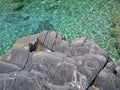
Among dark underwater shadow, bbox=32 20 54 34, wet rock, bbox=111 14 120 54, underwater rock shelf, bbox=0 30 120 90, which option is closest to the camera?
underwater rock shelf, bbox=0 30 120 90

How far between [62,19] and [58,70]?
11.3 metres

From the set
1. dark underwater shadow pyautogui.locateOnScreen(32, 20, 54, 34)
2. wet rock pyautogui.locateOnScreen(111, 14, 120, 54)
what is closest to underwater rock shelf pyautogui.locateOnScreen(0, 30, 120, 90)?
wet rock pyautogui.locateOnScreen(111, 14, 120, 54)

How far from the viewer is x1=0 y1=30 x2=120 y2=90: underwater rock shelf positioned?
1229 cm

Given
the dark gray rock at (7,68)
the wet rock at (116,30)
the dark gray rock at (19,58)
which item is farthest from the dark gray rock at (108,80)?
the wet rock at (116,30)

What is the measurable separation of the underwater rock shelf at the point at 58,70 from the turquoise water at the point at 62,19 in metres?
4.48

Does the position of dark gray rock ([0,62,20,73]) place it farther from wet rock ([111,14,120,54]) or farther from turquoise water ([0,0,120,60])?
wet rock ([111,14,120,54])

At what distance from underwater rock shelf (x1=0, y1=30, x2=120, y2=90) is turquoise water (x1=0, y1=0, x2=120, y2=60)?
14.7ft

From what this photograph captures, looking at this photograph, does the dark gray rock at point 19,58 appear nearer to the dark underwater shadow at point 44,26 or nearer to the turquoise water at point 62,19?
the turquoise water at point 62,19

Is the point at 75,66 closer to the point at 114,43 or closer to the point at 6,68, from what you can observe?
the point at 6,68

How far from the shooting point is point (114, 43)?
68.1ft

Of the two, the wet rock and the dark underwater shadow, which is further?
the dark underwater shadow

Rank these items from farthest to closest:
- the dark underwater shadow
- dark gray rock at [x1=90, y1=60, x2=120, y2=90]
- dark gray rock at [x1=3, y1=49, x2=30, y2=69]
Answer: the dark underwater shadow → dark gray rock at [x1=3, y1=49, x2=30, y2=69] → dark gray rock at [x1=90, y1=60, x2=120, y2=90]

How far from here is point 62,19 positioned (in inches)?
952

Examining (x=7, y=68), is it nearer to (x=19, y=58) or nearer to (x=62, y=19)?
(x=19, y=58)
